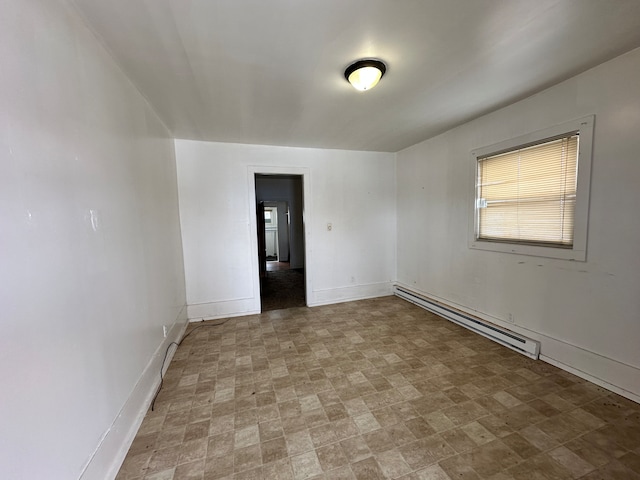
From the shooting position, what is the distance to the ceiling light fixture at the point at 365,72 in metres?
1.92

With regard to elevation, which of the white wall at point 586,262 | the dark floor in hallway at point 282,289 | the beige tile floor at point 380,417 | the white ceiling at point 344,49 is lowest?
the beige tile floor at point 380,417

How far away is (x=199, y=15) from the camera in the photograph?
1.46 metres

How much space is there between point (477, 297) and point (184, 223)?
13.8 ft

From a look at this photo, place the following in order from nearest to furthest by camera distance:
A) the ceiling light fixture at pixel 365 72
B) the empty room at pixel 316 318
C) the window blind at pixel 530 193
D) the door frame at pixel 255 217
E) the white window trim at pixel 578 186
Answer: the empty room at pixel 316 318
the ceiling light fixture at pixel 365 72
the white window trim at pixel 578 186
the window blind at pixel 530 193
the door frame at pixel 255 217

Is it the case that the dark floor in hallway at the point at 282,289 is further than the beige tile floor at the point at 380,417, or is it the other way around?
the dark floor in hallway at the point at 282,289

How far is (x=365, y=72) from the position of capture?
1.95m

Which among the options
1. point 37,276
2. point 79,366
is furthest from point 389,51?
point 79,366

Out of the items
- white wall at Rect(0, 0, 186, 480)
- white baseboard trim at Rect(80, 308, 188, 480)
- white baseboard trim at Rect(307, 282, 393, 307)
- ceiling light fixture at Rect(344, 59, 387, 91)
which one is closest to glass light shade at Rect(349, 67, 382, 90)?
ceiling light fixture at Rect(344, 59, 387, 91)

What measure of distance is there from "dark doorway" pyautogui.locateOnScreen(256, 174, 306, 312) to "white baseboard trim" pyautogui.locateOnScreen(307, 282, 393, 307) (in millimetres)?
297

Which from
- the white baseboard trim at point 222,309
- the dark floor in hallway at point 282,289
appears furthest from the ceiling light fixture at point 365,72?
the dark floor in hallway at point 282,289

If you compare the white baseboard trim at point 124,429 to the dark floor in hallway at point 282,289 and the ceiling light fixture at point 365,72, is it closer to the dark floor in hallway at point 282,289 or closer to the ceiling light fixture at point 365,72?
the dark floor in hallway at point 282,289

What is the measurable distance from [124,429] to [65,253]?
127 centimetres

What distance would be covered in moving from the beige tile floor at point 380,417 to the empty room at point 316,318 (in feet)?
0.06

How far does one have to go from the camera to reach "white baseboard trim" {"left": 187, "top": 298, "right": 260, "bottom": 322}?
3826 mm
